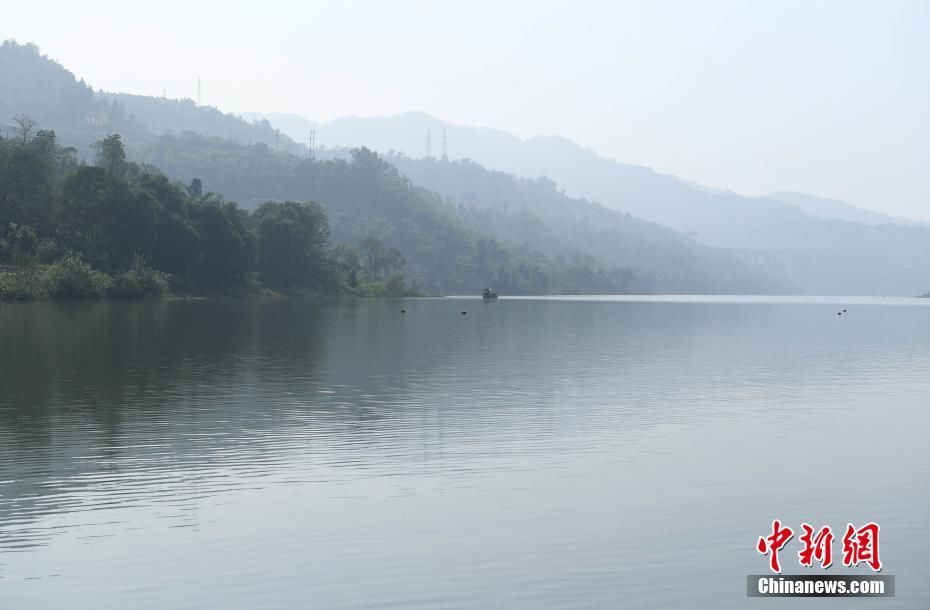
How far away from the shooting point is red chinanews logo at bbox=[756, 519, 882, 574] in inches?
669

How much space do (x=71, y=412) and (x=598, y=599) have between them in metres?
23.7

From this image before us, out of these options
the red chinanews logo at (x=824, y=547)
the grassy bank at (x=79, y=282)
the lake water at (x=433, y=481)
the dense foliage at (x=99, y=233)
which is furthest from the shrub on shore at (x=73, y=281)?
the red chinanews logo at (x=824, y=547)

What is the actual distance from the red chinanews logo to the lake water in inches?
11.7

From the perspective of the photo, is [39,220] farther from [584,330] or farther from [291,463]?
[291,463]

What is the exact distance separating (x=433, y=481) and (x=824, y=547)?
945cm

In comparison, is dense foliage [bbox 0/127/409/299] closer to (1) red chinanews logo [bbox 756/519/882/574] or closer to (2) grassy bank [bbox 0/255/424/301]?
(2) grassy bank [bbox 0/255/424/301]

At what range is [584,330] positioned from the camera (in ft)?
326

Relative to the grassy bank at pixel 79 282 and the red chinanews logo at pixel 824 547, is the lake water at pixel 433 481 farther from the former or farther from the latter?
the grassy bank at pixel 79 282

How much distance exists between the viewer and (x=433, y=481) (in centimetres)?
2366

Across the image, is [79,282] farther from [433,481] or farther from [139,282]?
[433,481]

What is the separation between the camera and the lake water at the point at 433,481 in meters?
16.1

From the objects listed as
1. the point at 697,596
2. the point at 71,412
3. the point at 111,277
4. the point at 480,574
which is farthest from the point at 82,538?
the point at 111,277

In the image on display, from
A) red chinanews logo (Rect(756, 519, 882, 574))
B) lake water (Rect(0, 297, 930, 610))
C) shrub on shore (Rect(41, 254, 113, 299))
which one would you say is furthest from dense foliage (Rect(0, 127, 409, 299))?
red chinanews logo (Rect(756, 519, 882, 574))

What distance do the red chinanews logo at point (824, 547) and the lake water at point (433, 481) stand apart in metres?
0.30
